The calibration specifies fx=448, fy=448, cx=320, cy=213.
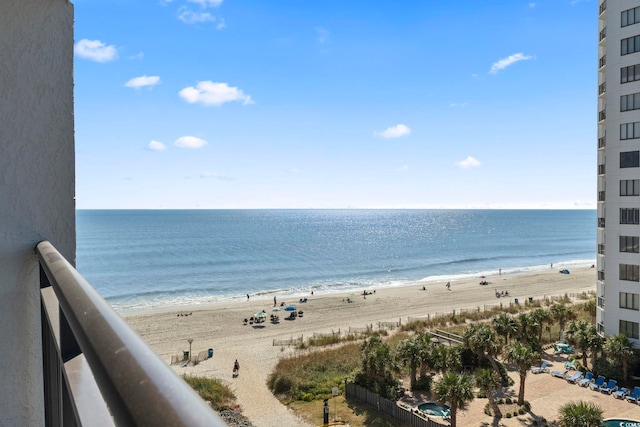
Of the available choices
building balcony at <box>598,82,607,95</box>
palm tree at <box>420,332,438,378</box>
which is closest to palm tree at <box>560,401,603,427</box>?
palm tree at <box>420,332,438,378</box>

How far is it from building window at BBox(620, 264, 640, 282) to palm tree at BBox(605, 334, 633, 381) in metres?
2.50

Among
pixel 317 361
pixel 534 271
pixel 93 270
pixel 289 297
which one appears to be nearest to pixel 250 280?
pixel 289 297

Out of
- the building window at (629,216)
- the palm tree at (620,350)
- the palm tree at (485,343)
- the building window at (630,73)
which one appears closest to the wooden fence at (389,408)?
the palm tree at (485,343)

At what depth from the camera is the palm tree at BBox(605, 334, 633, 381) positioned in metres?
17.5

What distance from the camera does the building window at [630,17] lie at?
18.6m

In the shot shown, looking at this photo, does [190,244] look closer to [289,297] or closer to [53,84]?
[289,297]

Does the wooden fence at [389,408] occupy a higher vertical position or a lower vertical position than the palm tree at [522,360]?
lower

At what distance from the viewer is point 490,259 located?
Answer: 7212cm

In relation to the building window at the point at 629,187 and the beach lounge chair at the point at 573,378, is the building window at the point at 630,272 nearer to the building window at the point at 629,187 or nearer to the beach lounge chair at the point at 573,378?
the building window at the point at 629,187

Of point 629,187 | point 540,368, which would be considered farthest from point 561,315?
point 629,187

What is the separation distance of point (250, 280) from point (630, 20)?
138 feet

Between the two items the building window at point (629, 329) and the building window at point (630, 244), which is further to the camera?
the building window at point (630, 244)

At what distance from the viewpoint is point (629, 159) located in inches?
740

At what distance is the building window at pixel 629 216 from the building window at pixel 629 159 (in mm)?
1841
